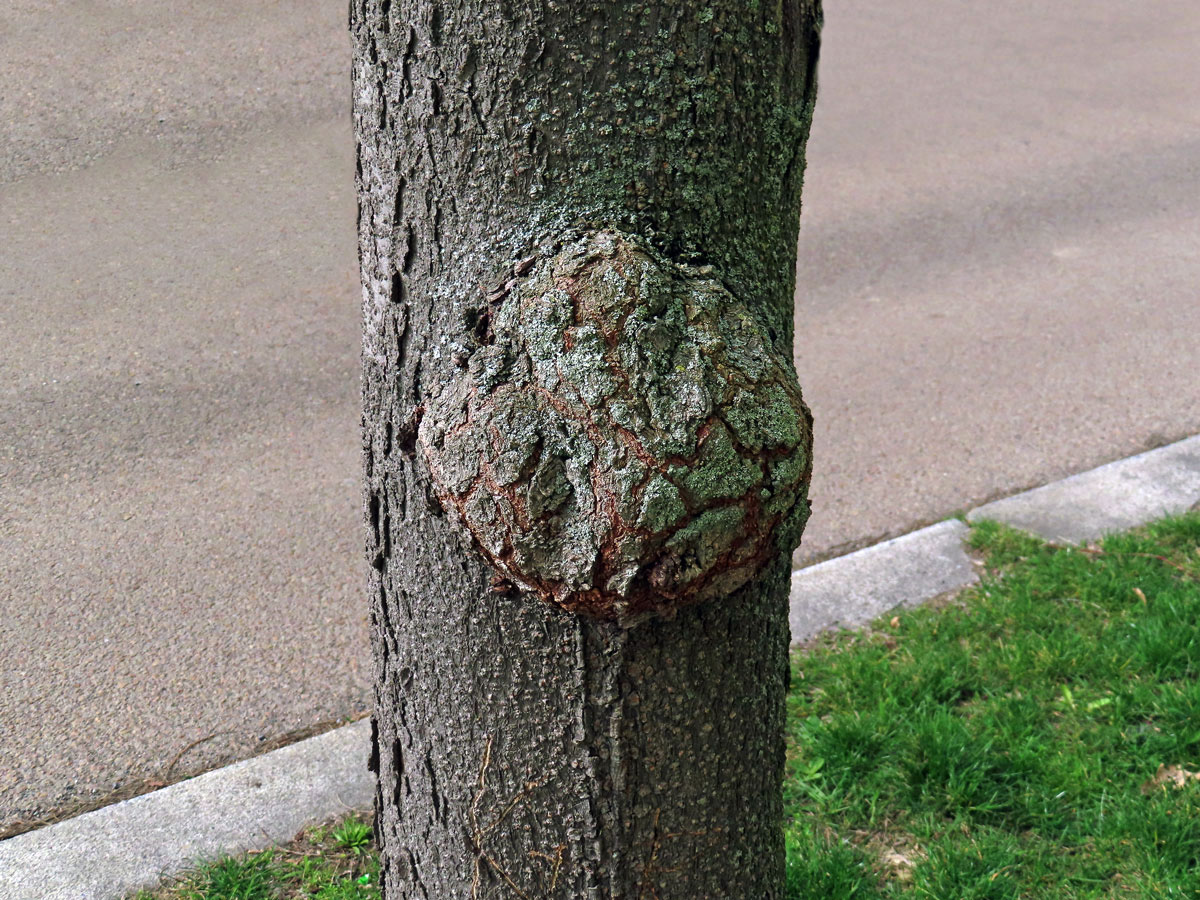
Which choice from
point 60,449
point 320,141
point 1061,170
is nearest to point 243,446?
point 60,449

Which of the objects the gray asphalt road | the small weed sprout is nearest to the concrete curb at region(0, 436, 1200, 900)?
the small weed sprout

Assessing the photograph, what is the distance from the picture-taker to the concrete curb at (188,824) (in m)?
2.64

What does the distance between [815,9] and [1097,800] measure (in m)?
2.25

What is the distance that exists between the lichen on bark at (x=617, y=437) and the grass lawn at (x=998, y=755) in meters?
1.55

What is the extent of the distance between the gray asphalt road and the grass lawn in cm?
70

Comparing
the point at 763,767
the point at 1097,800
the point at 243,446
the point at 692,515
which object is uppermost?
the point at 692,515

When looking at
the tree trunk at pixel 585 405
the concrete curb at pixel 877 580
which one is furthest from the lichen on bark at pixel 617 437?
the concrete curb at pixel 877 580

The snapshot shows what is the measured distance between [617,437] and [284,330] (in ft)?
14.7

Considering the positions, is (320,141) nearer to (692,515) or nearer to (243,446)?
(243,446)

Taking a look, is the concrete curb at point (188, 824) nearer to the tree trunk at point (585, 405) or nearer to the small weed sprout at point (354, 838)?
the small weed sprout at point (354, 838)

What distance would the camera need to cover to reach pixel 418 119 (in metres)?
1.46

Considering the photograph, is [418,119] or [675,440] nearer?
[675,440]

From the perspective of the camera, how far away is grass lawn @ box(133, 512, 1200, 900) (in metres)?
2.65

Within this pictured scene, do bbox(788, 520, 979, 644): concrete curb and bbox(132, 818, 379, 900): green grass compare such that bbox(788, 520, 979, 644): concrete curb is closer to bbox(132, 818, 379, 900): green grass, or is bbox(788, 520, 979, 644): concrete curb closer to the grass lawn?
the grass lawn
